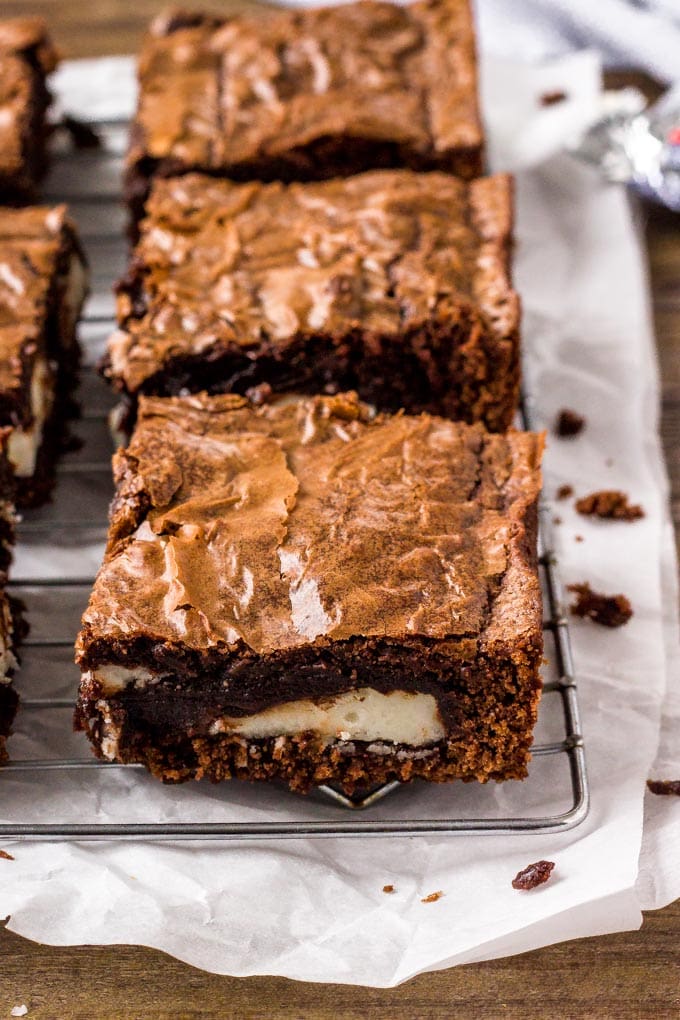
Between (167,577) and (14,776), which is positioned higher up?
(167,577)

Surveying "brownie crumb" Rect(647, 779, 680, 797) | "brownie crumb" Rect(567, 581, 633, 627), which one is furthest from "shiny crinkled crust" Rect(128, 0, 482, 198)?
"brownie crumb" Rect(647, 779, 680, 797)

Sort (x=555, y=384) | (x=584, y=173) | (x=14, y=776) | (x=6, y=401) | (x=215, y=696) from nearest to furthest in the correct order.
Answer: (x=215, y=696), (x=14, y=776), (x=6, y=401), (x=555, y=384), (x=584, y=173)

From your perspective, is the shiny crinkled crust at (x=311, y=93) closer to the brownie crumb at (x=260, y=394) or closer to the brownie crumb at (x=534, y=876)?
the brownie crumb at (x=260, y=394)

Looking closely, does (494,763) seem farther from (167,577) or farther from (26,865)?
(26,865)

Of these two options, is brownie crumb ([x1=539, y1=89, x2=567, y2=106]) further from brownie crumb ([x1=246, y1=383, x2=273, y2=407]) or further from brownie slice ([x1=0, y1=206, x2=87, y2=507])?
brownie crumb ([x1=246, y1=383, x2=273, y2=407])

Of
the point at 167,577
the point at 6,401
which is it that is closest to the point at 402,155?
the point at 6,401

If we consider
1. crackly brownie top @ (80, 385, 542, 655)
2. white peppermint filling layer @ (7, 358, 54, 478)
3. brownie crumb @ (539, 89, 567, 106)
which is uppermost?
brownie crumb @ (539, 89, 567, 106)

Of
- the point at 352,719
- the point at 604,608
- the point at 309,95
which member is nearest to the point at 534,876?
the point at 352,719
